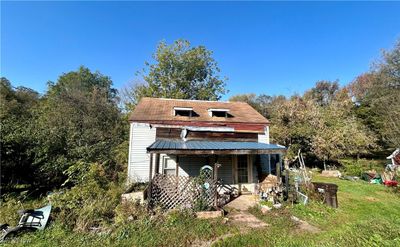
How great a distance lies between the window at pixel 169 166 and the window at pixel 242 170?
4112mm

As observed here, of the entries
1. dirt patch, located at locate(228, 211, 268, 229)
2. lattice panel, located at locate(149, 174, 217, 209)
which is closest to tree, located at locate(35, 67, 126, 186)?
lattice panel, located at locate(149, 174, 217, 209)

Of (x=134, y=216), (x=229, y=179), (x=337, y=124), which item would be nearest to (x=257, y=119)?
(x=229, y=179)

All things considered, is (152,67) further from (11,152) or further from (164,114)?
(11,152)

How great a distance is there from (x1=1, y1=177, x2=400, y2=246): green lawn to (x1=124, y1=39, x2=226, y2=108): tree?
21.6 m

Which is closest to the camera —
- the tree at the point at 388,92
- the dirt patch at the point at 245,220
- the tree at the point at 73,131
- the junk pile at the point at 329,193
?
the dirt patch at the point at 245,220

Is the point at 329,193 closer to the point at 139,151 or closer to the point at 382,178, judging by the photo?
the point at 382,178

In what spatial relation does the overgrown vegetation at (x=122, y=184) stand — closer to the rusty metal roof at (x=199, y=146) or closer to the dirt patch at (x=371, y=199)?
the dirt patch at (x=371, y=199)

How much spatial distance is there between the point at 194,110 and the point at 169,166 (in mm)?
4990

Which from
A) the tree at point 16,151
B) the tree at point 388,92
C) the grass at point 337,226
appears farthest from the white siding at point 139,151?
the tree at point 388,92

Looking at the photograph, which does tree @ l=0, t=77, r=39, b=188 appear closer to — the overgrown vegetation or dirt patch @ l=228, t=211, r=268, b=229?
the overgrown vegetation

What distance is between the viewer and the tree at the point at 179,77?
27.9 m

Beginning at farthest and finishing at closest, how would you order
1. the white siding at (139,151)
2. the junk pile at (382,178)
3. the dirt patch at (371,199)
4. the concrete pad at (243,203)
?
the junk pile at (382,178), the white siding at (139,151), the dirt patch at (371,199), the concrete pad at (243,203)

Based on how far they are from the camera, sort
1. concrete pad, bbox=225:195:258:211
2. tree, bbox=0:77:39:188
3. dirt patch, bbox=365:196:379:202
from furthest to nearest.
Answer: dirt patch, bbox=365:196:379:202 → tree, bbox=0:77:39:188 → concrete pad, bbox=225:195:258:211

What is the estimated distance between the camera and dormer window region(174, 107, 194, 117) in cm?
1383
